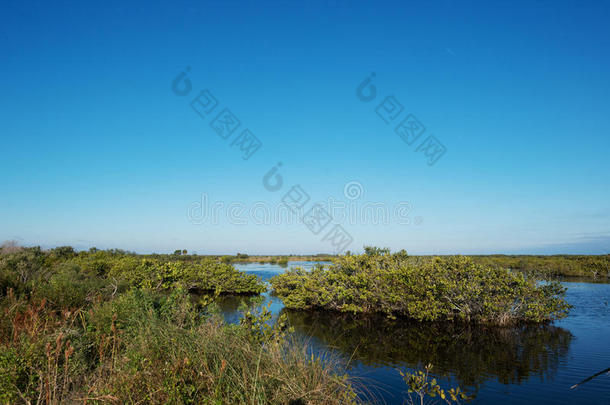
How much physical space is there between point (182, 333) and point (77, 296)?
20.8ft

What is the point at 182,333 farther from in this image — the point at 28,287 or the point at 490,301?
the point at 490,301

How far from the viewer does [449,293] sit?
16375mm

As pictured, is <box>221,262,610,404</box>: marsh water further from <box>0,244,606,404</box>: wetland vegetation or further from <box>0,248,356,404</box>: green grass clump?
<box>0,248,356,404</box>: green grass clump

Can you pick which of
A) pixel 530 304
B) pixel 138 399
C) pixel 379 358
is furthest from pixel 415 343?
pixel 138 399

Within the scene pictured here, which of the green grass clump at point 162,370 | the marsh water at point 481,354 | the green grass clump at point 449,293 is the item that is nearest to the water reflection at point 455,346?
the marsh water at point 481,354

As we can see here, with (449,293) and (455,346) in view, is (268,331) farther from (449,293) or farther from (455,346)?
(449,293)

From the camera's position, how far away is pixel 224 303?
79.1 ft

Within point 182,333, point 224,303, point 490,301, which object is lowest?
point 224,303

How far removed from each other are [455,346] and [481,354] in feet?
3.90

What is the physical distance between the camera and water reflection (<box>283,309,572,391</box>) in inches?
429

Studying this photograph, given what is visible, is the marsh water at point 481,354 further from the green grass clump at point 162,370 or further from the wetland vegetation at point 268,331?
the green grass clump at point 162,370

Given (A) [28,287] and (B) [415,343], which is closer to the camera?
(A) [28,287]

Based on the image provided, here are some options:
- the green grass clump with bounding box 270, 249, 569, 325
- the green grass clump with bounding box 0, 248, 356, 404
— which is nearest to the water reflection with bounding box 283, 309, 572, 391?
the green grass clump with bounding box 270, 249, 569, 325

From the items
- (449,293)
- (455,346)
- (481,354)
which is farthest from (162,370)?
(449,293)
